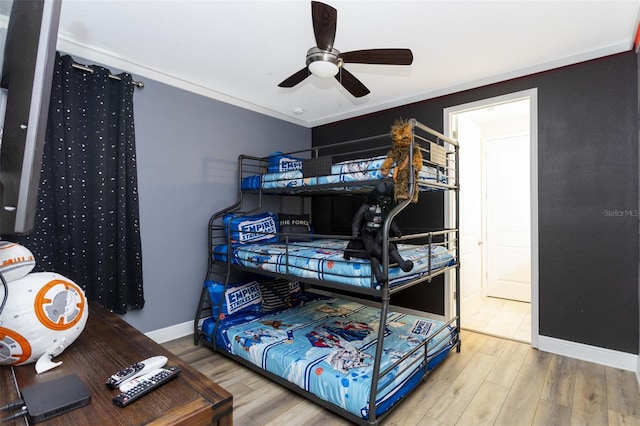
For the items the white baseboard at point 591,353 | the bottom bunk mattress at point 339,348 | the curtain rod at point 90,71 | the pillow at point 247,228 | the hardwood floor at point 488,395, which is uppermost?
the curtain rod at point 90,71

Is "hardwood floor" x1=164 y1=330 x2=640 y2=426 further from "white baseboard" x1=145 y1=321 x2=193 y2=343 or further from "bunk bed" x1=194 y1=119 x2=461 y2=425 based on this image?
"white baseboard" x1=145 y1=321 x2=193 y2=343

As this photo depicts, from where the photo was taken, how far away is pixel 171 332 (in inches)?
112

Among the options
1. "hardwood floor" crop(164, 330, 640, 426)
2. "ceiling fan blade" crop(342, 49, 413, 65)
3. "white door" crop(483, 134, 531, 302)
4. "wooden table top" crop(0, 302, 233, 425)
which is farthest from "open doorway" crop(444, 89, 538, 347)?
"wooden table top" crop(0, 302, 233, 425)

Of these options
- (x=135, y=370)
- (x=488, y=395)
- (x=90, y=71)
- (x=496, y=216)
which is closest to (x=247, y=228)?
(x=90, y=71)

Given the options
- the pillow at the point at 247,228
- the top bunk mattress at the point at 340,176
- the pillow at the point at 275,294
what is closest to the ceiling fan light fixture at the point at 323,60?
the top bunk mattress at the point at 340,176

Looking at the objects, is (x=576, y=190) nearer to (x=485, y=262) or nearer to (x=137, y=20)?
(x=485, y=262)

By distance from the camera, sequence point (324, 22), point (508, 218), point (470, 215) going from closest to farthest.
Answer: point (324, 22) → point (470, 215) → point (508, 218)

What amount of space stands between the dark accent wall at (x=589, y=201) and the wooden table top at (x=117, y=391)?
277 centimetres

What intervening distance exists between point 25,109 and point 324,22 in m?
1.33

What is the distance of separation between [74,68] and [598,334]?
430 centimetres

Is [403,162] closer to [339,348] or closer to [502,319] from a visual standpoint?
[339,348]

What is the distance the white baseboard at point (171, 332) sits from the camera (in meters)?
2.73

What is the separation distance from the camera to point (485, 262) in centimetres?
436

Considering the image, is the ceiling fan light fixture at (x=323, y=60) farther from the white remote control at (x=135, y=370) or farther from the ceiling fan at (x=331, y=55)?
the white remote control at (x=135, y=370)
